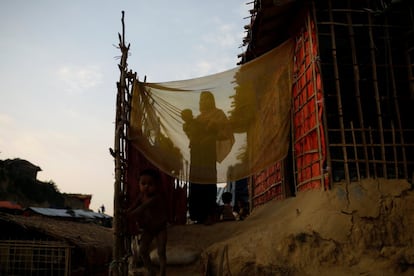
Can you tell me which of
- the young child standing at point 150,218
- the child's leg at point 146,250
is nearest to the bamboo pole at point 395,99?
the young child standing at point 150,218

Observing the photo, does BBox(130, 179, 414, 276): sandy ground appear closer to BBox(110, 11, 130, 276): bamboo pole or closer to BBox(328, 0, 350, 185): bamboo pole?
BBox(328, 0, 350, 185): bamboo pole

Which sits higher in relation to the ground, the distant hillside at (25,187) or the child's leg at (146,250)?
the distant hillside at (25,187)

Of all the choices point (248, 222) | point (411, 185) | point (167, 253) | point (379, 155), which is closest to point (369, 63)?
point (379, 155)

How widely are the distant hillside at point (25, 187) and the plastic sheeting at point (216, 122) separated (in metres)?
23.1

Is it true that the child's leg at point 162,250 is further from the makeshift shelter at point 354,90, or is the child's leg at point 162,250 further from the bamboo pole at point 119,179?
the makeshift shelter at point 354,90

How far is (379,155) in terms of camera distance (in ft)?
14.2

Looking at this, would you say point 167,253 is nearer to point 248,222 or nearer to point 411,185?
point 248,222

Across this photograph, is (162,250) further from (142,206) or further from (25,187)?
(25,187)

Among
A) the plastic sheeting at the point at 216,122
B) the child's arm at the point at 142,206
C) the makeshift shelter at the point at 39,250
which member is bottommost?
the makeshift shelter at the point at 39,250

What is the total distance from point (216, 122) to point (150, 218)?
1551mm

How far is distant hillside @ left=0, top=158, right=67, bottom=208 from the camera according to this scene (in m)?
25.2

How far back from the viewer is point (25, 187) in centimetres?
2642

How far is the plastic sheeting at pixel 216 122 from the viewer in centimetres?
489

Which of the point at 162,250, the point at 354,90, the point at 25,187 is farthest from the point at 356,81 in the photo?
the point at 25,187
